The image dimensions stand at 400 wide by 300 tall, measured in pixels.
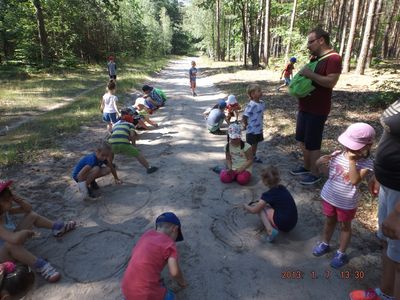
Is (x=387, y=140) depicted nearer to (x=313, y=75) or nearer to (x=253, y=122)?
(x=313, y=75)

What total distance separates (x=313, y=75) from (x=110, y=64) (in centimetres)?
1425

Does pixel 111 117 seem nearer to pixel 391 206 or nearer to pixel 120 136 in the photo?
pixel 120 136

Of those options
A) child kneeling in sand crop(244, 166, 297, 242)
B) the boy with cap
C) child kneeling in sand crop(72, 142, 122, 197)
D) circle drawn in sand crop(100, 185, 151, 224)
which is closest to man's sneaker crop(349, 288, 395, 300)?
child kneeling in sand crop(244, 166, 297, 242)

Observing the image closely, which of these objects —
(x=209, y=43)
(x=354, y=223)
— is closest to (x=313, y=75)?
(x=354, y=223)

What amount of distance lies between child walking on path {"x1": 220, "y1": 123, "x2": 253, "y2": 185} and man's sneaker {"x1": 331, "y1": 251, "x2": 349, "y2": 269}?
82.3 inches

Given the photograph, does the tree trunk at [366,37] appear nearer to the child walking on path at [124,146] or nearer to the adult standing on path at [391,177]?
the child walking on path at [124,146]

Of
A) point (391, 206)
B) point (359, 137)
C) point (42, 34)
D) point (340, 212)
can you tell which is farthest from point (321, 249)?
point (42, 34)

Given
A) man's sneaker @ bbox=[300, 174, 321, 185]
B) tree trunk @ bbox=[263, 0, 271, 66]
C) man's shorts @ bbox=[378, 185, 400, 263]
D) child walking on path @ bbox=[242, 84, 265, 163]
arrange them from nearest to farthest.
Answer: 1. man's shorts @ bbox=[378, 185, 400, 263]
2. man's sneaker @ bbox=[300, 174, 321, 185]
3. child walking on path @ bbox=[242, 84, 265, 163]
4. tree trunk @ bbox=[263, 0, 271, 66]

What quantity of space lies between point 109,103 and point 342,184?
666 cm

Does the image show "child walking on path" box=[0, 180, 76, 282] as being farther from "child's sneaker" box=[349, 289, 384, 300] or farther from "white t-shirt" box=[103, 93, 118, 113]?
"white t-shirt" box=[103, 93, 118, 113]

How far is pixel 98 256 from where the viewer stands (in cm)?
365

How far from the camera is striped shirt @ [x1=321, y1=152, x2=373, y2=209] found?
3097mm

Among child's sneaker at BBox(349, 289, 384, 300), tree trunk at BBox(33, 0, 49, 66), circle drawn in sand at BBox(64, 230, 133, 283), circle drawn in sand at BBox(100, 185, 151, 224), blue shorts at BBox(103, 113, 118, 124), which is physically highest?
tree trunk at BBox(33, 0, 49, 66)

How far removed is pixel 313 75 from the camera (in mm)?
4371
